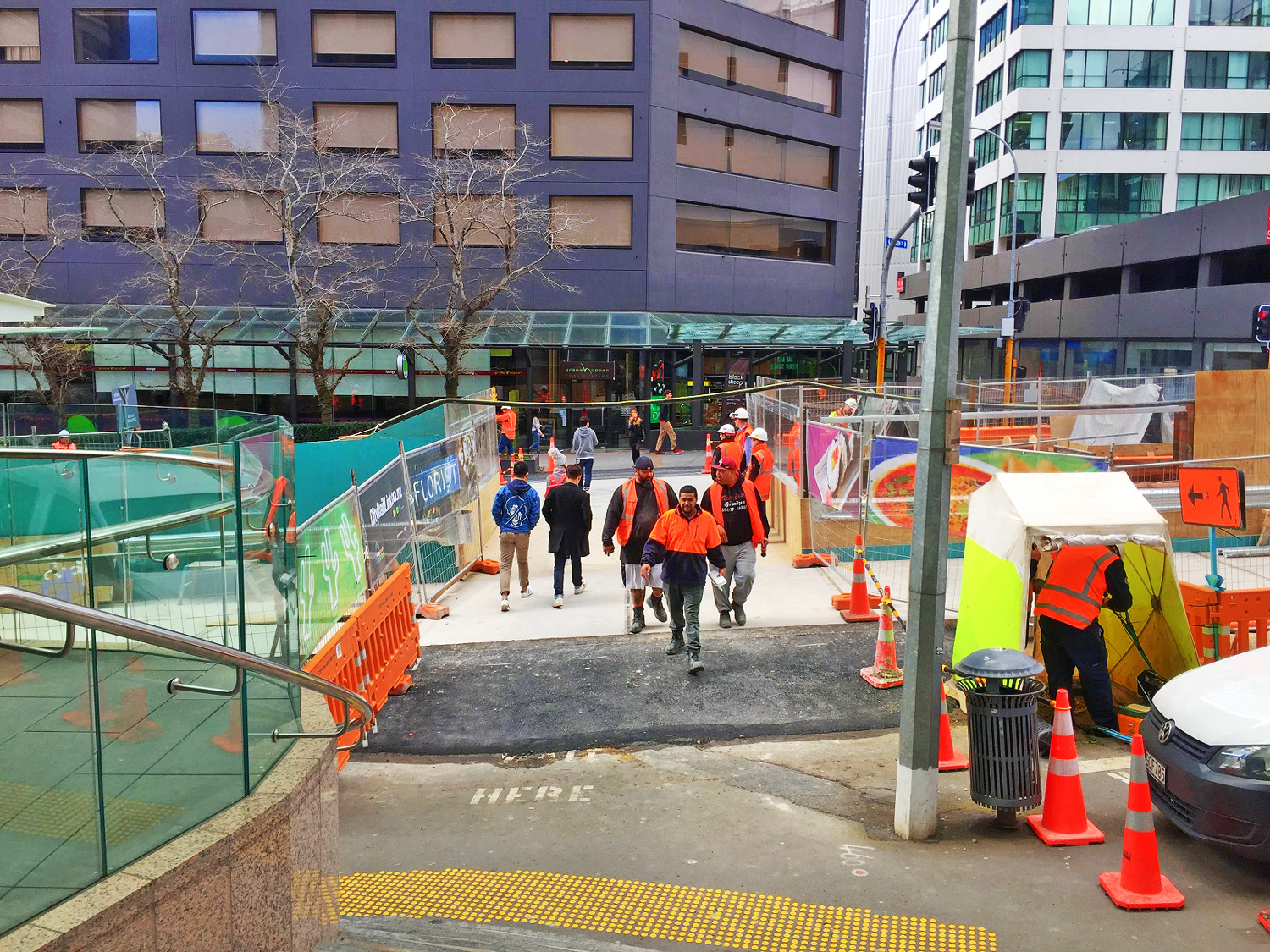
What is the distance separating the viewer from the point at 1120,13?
48812mm

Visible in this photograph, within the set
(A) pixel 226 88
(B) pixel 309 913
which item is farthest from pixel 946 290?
(A) pixel 226 88

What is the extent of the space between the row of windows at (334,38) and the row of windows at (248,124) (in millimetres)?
1379

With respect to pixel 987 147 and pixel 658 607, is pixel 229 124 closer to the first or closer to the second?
pixel 658 607

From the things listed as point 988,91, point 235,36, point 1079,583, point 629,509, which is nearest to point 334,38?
point 235,36

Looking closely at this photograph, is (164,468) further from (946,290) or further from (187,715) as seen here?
(946,290)

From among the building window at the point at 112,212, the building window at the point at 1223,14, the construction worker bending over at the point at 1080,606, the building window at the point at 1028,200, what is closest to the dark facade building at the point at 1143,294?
the building window at the point at 1028,200

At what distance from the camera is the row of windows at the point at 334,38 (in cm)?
3278

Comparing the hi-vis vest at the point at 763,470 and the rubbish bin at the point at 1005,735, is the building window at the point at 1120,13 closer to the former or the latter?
the hi-vis vest at the point at 763,470

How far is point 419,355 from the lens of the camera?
32.6 metres

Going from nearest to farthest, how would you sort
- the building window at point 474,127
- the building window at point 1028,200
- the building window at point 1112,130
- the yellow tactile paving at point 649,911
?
the yellow tactile paving at point 649,911
the building window at point 474,127
the building window at point 1112,130
the building window at point 1028,200

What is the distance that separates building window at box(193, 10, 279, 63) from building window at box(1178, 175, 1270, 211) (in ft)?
138

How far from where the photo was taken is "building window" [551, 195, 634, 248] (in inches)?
1325

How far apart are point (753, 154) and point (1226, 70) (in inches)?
1100

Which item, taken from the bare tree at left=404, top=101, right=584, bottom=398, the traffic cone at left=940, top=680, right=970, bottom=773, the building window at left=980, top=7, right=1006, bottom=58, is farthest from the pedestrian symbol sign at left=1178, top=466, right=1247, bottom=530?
the building window at left=980, top=7, right=1006, bottom=58
